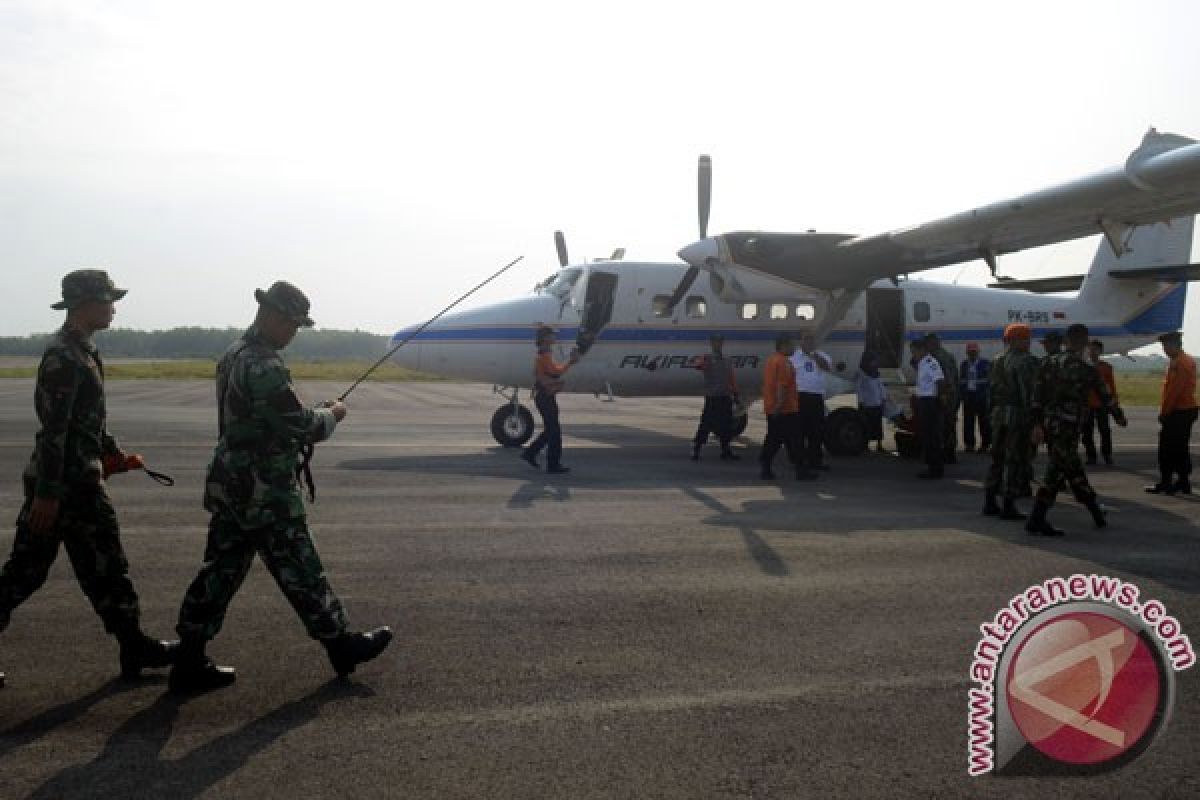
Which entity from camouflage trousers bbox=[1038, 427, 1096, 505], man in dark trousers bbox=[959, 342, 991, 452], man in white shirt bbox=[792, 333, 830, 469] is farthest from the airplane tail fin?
camouflage trousers bbox=[1038, 427, 1096, 505]

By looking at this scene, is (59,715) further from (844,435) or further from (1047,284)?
(1047,284)

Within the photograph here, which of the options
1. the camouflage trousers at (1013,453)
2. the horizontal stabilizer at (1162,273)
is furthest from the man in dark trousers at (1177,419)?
the horizontal stabilizer at (1162,273)

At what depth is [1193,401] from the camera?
9.98 m

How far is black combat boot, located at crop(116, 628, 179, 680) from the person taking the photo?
442 cm

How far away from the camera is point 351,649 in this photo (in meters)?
4.39

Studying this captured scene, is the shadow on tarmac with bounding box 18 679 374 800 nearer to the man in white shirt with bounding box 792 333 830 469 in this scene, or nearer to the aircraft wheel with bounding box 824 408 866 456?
the man in white shirt with bounding box 792 333 830 469

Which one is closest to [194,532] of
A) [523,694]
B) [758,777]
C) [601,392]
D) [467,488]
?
[467,488]

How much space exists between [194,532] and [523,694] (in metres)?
4.68

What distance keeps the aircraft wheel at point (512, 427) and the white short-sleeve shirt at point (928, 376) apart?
20.3 feet

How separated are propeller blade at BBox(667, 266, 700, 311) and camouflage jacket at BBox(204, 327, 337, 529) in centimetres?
1181

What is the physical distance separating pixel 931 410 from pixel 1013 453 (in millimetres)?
3616

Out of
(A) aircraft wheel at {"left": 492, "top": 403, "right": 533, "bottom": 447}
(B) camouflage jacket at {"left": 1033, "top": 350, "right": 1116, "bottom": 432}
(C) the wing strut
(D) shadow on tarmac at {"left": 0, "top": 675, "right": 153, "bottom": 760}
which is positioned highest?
(C) the wing strut

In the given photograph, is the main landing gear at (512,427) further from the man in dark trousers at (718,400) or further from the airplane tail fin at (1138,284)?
the airplane tail fin at (1138,284)

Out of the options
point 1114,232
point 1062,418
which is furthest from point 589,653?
point 1114,232
